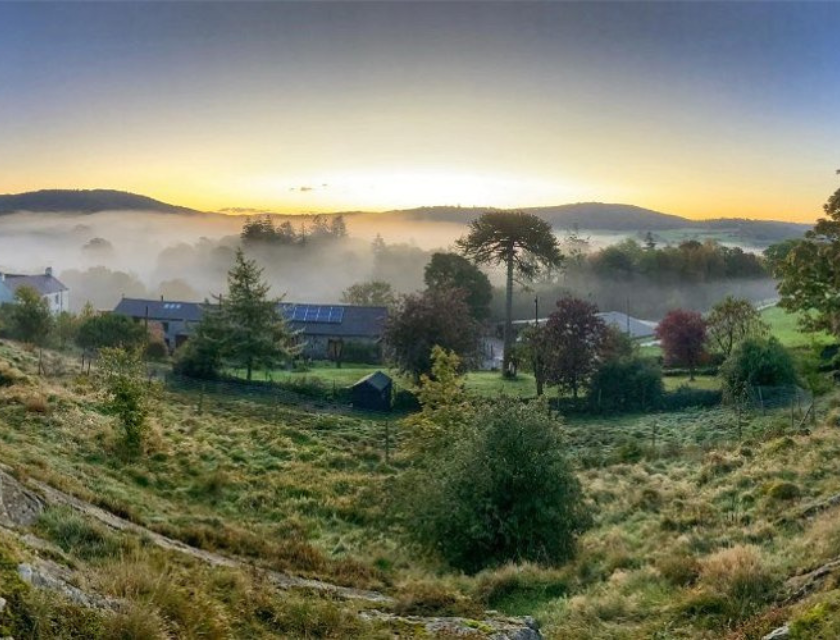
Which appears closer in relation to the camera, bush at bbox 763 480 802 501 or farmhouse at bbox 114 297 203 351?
bush at bbox 763 480 802 501

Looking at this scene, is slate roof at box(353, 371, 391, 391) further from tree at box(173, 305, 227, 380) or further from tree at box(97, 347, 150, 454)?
tree at box(97, 347, 150, 454)

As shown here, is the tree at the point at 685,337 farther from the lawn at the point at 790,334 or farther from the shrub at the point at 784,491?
the shrub at the point at 784,491

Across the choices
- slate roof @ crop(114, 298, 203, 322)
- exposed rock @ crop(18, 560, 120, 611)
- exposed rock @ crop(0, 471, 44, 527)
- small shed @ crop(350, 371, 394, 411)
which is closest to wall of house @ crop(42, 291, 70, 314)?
slate roof @ crop(114, 298, 203, 322)

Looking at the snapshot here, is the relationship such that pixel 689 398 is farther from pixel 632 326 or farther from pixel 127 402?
pixel 632 326

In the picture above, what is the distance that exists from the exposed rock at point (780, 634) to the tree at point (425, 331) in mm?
33440

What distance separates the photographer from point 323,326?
189 feet

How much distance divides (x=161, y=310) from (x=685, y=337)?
43.9 m


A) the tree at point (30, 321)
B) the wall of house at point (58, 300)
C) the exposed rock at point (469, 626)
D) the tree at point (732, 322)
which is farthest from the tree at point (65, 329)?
the exposed rock at point (469, 626)

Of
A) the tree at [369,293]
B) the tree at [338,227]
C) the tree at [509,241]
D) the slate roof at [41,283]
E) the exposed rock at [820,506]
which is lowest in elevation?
the exposed rock at [820,506]

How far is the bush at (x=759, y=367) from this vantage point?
109 feet

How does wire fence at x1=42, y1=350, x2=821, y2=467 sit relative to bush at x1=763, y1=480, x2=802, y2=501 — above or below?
below

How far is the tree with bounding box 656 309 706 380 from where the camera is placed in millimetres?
45875

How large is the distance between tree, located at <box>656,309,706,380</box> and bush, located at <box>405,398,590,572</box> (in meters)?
34.6

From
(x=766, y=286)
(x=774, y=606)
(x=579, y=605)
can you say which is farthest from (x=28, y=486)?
(x=766, y=286)
